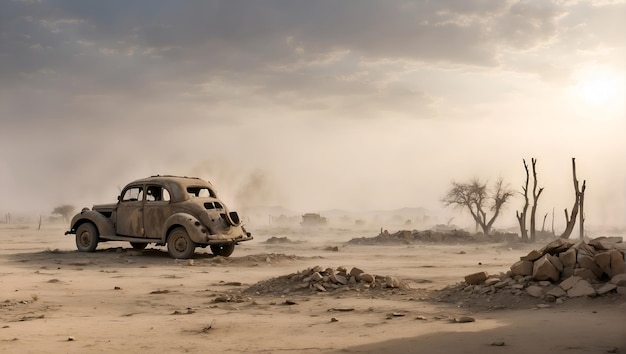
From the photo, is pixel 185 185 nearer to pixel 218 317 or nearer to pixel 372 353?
pixel 218 317

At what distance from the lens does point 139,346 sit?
Result: 7047 millimetres

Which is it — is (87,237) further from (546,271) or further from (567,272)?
(567,272)

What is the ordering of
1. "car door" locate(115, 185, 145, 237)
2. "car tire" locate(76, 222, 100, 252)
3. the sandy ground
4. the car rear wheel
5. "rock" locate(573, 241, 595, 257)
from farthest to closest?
the car rear wheel < "car tire" locate(76, 222, 100, 252) < "car door" locate(115, 185, 145, 237) < "rock" locate(573, 241, 595, 257) < the sandy ground

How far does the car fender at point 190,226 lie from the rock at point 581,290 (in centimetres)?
1062

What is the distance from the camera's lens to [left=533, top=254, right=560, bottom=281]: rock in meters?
10.2

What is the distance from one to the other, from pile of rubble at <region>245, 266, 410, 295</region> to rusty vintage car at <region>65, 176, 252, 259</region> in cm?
614

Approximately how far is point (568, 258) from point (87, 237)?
1460cm

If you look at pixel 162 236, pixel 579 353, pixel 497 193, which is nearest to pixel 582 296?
pixel 579 353

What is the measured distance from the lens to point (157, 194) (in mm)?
18906

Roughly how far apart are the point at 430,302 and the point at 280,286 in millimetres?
2934

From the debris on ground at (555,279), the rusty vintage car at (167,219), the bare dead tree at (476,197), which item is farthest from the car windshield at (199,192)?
the bare dead tree at (476,197)

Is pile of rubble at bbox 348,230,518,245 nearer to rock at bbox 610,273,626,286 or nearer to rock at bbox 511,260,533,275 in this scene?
rock at bbox 511,260,533,275

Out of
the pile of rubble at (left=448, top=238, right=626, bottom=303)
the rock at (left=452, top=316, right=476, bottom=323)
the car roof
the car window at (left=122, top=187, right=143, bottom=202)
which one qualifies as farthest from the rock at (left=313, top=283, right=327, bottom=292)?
the car window at (left=122, top=187, right=143, bottom=202)

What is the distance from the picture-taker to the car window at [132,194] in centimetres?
1902
